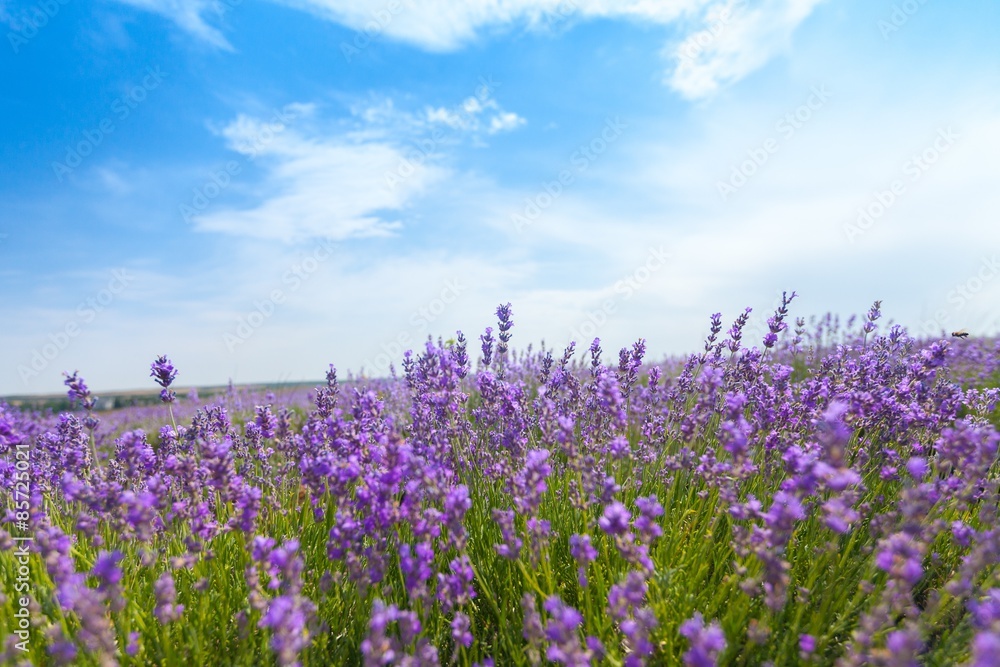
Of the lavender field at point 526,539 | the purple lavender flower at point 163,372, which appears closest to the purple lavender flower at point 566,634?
the lavender field at point 526,539

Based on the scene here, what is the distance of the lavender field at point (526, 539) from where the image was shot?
1917 millimetres

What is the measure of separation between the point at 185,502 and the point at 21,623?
0.73 m

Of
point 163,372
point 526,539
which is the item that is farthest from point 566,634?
point 163,372

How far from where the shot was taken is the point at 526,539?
2340 millimetres

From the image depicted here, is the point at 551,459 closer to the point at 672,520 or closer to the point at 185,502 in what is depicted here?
the point at 672,520

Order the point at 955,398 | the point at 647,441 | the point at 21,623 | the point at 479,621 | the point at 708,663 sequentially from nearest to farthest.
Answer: the point at 708,663
the point at 21,623
the point at 479,621
the point at 955,398
the point at 647,441

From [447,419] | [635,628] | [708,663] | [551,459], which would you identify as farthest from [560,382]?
[708,663]

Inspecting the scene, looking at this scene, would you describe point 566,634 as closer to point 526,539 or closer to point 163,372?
point 526,539

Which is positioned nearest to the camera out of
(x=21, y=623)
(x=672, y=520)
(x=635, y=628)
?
(x=635, y=628)

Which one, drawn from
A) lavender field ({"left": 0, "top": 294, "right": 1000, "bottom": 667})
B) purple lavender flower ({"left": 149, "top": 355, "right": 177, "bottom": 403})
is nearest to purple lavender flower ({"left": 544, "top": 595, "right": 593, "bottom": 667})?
lavender field ({"left": 0, "top": 294, "right": 1000, "bottom": 667})

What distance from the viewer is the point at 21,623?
229 centimetres

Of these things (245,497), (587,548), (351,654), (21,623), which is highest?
(245,497)

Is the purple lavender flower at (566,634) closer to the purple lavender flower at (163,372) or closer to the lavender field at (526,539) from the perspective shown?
the lavender field at (526,539)

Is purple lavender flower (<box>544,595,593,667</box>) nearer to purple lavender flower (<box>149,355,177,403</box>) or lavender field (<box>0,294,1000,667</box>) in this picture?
lavender field (<box>0,294,1000,667</box>)
